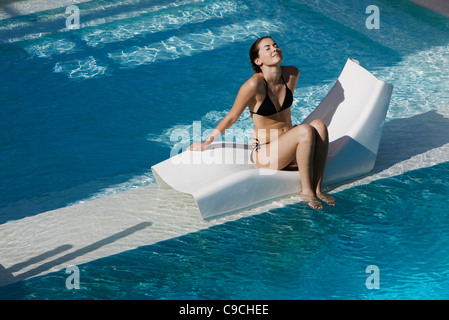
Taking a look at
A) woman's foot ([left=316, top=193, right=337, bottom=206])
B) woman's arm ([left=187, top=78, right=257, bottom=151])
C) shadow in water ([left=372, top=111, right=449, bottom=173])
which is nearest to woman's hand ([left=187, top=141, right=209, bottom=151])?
woman's arm ([left=187, top=78, right=257, bottom=151])

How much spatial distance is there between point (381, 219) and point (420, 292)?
83 centimetres

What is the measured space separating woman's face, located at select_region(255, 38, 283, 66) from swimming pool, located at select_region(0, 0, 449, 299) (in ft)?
3.80

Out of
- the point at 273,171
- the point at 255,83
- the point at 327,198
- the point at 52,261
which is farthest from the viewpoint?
the point at 327,198

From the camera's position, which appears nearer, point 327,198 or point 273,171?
point 273,171

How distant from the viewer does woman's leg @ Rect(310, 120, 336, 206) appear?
16.3 ft

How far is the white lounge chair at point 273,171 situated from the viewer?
493 centimetres

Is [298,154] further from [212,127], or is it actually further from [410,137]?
[212,127]

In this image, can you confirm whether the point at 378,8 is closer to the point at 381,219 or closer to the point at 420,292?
the point at 381,219

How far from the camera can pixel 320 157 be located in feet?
16.6

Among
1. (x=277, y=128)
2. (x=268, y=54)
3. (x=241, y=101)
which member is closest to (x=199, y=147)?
(x=241, y=101)

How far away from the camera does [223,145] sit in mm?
5359

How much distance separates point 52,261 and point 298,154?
6.64 ft

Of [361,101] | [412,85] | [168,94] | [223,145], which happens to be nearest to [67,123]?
[168,94]
